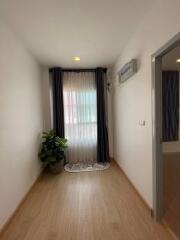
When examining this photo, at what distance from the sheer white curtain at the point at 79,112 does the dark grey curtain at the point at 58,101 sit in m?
0.16

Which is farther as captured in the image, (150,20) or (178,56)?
(178,56)

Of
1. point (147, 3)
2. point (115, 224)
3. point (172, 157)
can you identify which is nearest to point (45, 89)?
point (147, 3)

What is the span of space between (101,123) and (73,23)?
100 inches

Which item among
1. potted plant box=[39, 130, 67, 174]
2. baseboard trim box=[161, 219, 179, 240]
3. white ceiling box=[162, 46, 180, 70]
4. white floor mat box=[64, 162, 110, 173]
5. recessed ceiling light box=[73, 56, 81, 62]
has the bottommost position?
baseboard trim box=[161, 219, 179, 240]

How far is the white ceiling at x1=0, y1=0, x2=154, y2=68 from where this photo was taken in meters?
1.84

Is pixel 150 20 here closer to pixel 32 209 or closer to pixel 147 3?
pixel 147 3

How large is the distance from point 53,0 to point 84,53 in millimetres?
1553

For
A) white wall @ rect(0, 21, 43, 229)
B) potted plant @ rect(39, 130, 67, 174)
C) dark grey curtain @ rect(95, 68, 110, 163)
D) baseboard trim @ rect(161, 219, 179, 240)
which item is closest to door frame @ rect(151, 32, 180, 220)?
baseboard trim @ rect(161, 219, 179, 240)

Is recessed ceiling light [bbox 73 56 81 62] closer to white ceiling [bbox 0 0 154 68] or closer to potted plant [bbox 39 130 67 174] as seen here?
white ceiling [bbox 0 0 154 68]

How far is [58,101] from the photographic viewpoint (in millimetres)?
4148

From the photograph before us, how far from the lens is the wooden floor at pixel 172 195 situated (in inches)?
77.5

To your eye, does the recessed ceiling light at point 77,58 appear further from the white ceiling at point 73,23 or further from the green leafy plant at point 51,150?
the green leafy plant at point 51,150

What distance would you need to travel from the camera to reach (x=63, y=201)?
257cm

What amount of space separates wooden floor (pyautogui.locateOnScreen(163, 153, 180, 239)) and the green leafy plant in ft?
7.20
